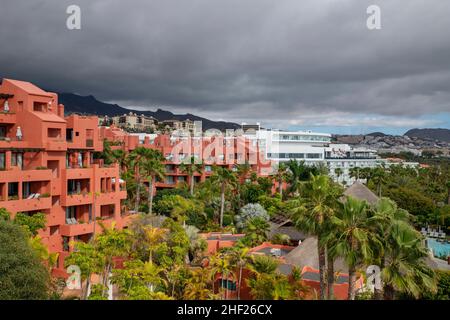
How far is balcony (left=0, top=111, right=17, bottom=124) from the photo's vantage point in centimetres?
3434

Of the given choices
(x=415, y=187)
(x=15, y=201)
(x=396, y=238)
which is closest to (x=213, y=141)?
(x=415, y=187)

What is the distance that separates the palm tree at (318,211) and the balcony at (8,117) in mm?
25789

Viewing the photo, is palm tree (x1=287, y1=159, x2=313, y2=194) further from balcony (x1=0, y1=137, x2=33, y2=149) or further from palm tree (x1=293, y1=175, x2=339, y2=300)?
palm tree (x1=293, y1=175, x2=339, y2=300)

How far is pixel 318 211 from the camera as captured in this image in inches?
779

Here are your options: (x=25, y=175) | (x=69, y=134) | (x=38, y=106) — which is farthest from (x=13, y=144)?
(x=69, y=134)

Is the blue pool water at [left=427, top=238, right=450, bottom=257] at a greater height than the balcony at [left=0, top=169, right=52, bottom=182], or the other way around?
the balcony at [left=0, top=169, right=52, bottom=182]

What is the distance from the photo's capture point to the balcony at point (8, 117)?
34.3 meters

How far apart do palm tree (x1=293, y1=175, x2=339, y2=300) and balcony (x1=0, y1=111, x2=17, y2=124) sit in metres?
25.8

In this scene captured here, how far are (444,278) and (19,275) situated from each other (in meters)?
22.1

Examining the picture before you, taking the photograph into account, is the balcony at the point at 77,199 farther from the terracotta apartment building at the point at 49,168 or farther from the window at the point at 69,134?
the window at the point at 69,134

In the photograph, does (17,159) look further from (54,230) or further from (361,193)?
(361,193)

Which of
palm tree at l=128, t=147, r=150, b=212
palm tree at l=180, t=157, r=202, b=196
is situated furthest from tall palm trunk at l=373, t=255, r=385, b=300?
palm tree at l=180, t=157, r=202, b=196

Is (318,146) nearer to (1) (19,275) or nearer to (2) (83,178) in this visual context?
(2) (83,178)
